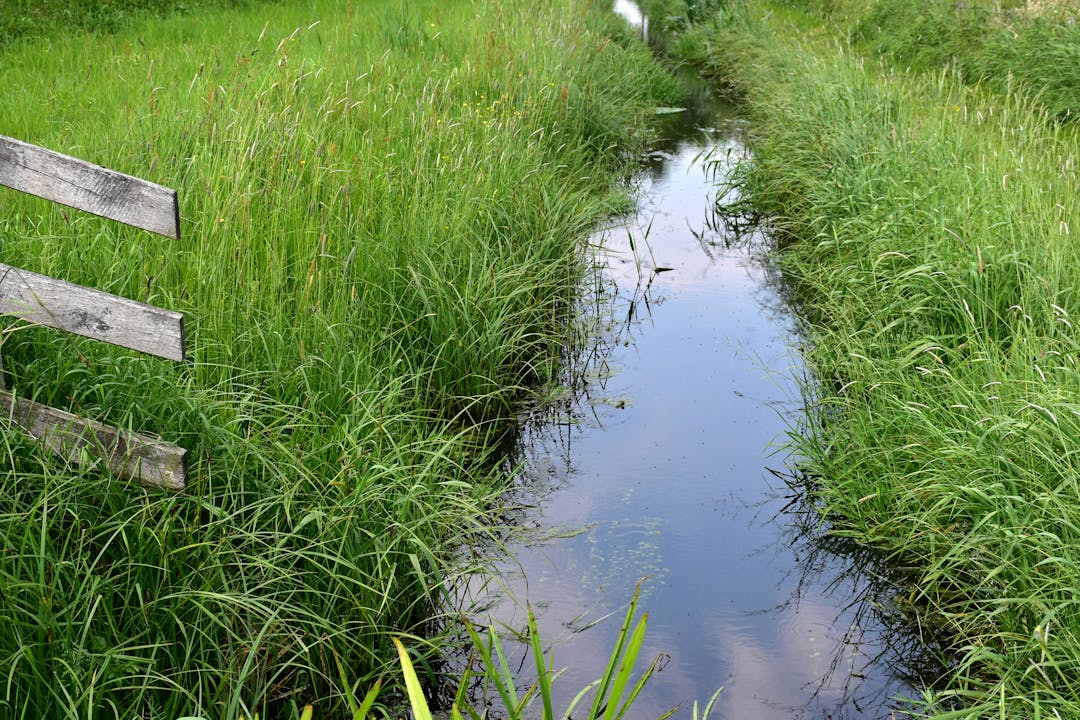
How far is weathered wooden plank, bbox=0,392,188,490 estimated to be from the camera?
2.44 meters

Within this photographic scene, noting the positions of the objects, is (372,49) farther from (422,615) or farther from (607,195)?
(422,615)

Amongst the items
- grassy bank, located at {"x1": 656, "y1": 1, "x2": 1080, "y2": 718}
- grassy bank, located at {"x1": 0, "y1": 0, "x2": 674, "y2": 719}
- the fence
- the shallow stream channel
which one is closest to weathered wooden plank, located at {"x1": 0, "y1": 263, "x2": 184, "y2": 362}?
the fence

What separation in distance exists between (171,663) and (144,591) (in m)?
0.19

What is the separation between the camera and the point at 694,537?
389 cm

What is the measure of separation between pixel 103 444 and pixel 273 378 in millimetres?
799

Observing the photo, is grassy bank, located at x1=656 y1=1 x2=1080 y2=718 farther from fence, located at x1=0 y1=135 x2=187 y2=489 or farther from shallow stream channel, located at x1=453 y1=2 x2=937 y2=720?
fence, located at x1=0 y1=135 x2=187 y2=489

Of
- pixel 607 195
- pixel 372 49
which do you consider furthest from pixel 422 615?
pixel 372 49

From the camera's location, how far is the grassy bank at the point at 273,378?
2.41 metres

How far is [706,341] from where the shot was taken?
5.66 metres

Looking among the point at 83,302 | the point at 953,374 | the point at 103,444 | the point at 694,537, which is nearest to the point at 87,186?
the point at 83,302

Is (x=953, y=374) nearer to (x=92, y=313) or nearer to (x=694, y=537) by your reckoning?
(x=694, y=537)

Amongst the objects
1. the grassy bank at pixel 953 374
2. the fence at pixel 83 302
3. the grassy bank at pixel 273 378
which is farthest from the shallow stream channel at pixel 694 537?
the fence at pixel 83 302

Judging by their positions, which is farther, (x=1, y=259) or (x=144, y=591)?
(x=1, y=259)

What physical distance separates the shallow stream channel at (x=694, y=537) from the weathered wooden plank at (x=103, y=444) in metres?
1.22
